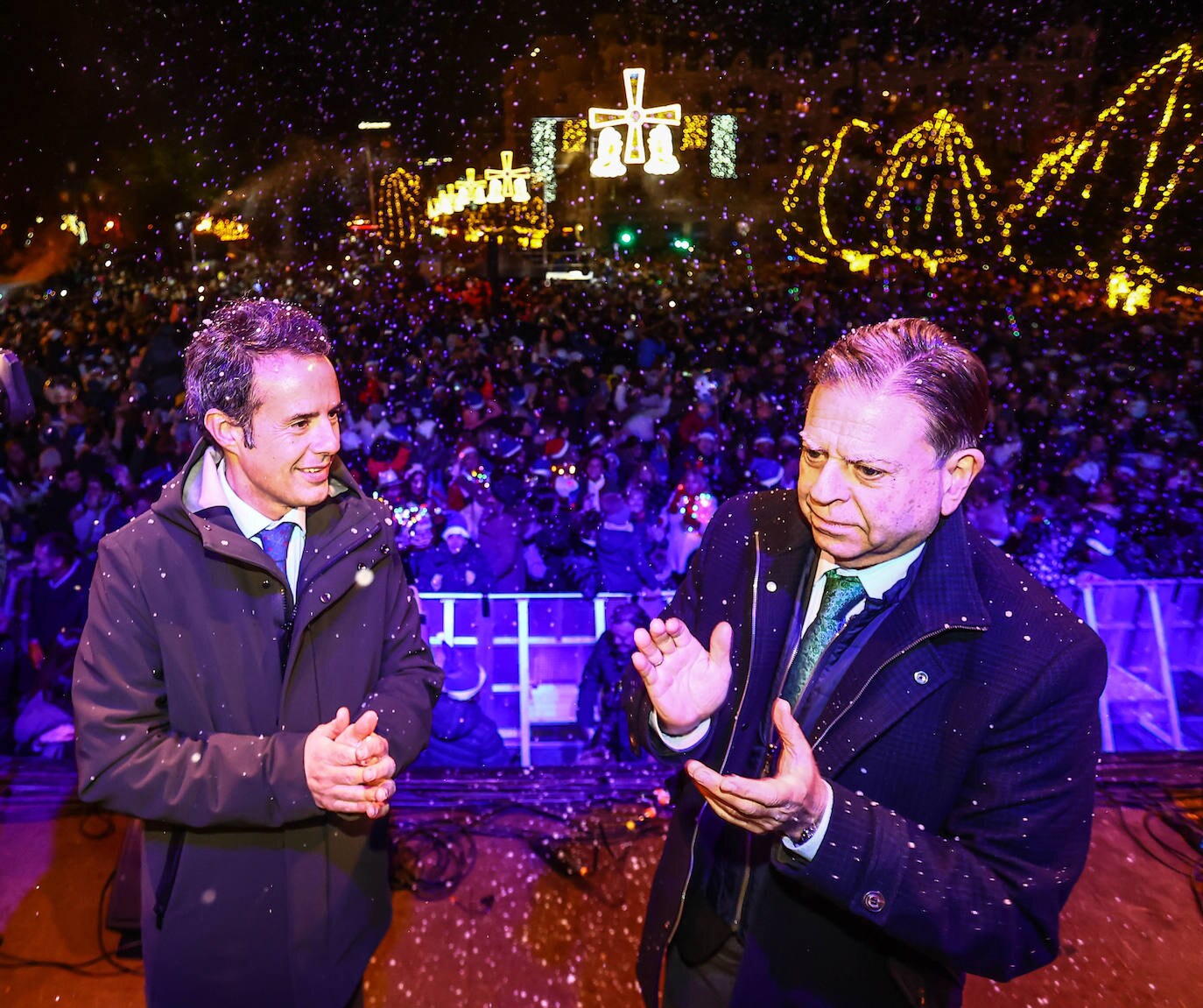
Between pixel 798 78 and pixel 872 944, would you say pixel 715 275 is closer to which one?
pixel 798 78

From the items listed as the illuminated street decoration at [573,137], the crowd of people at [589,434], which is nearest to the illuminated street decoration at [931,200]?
the crowd of people at [589,434]

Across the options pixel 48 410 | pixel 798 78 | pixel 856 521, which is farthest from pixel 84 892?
pixel 798 78

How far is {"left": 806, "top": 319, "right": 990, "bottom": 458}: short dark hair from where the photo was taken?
1409mm

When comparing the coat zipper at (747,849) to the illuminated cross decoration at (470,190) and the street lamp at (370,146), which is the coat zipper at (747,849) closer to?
the illuminated cross decoration at (470,190)

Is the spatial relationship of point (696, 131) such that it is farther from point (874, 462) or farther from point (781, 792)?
point (781, 792)

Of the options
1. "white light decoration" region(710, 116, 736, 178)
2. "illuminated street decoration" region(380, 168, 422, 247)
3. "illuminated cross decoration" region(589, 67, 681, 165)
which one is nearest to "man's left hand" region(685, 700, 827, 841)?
"illuminated cross decoration" region(589, 67, 681, 165)

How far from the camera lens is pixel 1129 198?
20094mm

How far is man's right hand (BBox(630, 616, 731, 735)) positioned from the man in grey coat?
1.85ft

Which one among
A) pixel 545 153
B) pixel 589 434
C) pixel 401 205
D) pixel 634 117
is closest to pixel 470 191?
pixel 401 205

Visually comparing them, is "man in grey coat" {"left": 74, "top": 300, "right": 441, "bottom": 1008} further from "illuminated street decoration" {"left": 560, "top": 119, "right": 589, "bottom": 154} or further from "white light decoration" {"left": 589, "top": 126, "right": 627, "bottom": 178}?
"illuminated street decoration" {"left": 560, "top": 119, "right": 589, "bottom": 154}

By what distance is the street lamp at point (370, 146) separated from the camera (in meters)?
33.4

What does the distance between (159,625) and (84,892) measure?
2462mm

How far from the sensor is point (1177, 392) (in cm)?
951

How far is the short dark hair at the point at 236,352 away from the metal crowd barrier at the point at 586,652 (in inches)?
115
